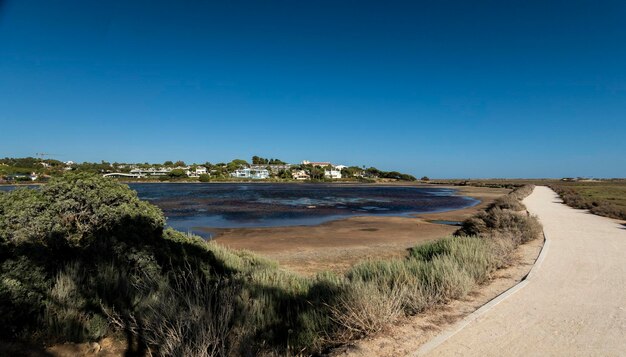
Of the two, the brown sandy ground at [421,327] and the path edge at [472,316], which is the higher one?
the path edge at [472,316]

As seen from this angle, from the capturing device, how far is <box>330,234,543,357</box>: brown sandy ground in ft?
12.1

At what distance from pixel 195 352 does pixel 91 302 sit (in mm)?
1963

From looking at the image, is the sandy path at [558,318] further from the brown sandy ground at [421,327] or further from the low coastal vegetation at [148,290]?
the low coastal vegetation at [148,290]

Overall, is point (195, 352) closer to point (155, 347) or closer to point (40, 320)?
point (155, 347)

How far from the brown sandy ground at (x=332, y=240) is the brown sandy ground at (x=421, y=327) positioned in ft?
13.7

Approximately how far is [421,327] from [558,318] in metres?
2.14

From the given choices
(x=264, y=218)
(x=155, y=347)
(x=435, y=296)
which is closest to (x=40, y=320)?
(x=155, y=347)

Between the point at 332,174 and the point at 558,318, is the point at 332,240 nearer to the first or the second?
the point at 558,318

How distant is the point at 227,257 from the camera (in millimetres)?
8453

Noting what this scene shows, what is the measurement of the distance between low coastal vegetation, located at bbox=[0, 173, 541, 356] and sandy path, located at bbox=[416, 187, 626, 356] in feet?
2.70

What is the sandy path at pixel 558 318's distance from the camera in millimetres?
3818

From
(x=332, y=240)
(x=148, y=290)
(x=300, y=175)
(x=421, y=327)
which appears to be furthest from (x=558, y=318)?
(x=300, y=175)

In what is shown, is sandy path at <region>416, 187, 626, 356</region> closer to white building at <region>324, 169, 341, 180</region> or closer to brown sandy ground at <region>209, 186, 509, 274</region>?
brown sandy ground at <region>209, 186, 509, 274</region>

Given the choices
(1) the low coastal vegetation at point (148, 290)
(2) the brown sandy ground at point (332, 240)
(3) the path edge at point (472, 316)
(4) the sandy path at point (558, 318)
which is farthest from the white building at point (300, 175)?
(1) the low coastal vegetation at point (148, 290)
